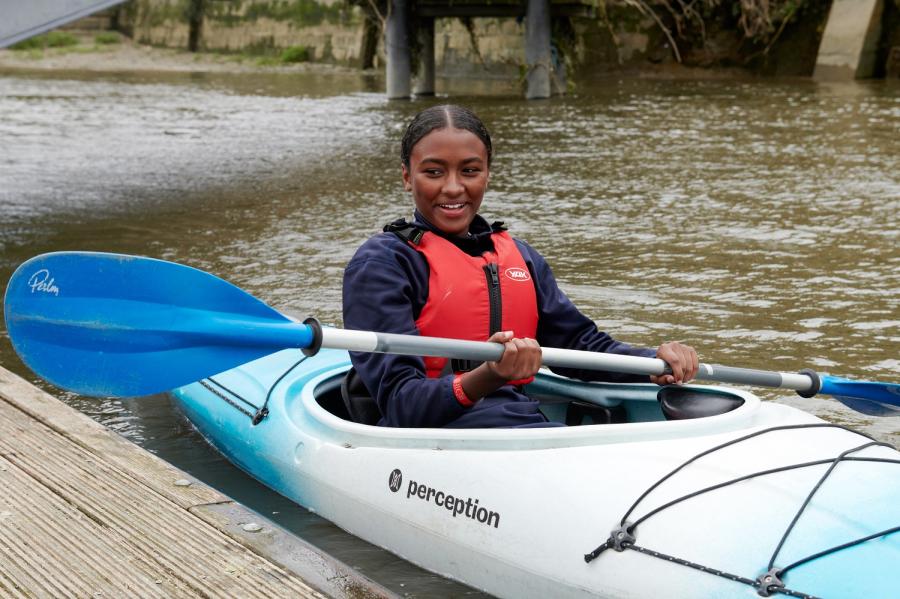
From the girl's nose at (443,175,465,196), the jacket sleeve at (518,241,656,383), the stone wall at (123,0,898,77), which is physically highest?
the stone wall at (123,0,898,77)

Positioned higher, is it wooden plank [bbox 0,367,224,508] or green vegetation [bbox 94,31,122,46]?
green vegetation [bbox 94,31,122,46]

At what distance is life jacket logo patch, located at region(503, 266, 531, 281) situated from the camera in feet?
10.1

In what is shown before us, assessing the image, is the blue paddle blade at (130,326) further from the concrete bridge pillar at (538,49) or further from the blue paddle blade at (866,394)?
the concrete bridge pillar at (538,49)

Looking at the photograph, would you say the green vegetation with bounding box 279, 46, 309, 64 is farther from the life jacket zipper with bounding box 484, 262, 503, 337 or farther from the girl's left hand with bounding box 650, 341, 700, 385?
the girl's left hand with bounding box 650, 341, 700, 385

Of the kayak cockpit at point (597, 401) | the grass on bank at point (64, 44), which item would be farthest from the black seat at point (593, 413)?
the grass on bank at point (64, 44)

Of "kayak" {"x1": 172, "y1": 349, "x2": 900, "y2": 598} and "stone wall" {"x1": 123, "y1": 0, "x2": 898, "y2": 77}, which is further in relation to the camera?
"stone wall" {"x1": 123, "y1": 0, "x2": 898, "y2": 77}

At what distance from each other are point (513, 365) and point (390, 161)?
23.8 ft

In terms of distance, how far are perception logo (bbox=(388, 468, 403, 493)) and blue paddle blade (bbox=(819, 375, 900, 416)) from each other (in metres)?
1.20

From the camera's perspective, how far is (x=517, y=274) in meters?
3.10

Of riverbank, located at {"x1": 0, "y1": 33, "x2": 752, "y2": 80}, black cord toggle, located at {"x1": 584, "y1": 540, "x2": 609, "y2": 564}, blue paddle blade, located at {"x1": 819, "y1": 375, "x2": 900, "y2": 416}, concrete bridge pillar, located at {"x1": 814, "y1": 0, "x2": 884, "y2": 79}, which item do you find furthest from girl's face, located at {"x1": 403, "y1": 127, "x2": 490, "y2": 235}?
riverbank, located at {"x1": 0, "y1": 33, "x2": 752, "y2": 80}

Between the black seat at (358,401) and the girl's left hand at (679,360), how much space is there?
780mm

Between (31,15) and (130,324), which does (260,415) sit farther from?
(31,15)

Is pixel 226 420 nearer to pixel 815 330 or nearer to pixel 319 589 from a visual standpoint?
pixel 319 589

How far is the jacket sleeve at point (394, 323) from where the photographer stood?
285cm
